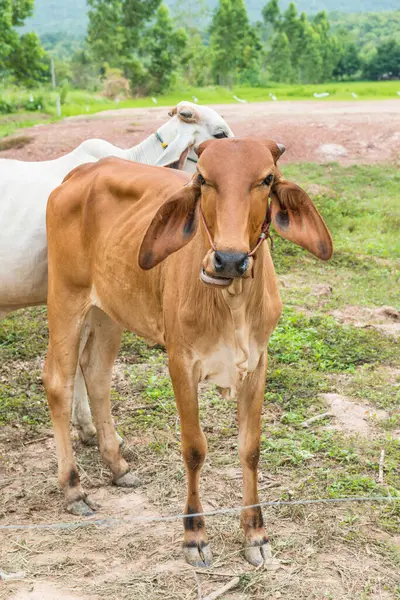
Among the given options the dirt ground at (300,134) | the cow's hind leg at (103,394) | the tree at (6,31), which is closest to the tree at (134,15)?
the tree at (6,31)

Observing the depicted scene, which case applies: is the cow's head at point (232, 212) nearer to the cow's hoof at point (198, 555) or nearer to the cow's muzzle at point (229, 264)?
the cow's muzzle at point (229, 264)

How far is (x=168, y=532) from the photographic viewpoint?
383 cm

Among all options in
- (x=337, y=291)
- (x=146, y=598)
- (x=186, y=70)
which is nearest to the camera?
(x=146, y=598)

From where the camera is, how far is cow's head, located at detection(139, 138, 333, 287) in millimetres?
2816

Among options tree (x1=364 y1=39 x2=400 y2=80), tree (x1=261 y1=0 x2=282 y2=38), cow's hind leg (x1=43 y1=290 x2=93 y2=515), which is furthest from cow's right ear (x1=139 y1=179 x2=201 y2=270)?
tree (x1=261 y1=0 x2=282 y2=38)

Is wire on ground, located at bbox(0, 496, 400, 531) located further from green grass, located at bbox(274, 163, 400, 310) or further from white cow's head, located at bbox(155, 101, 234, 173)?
green grass, located at bbox(274, 163, 400, 310)

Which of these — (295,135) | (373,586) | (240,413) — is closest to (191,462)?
(240,413)

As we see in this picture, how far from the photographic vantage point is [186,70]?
47656mm

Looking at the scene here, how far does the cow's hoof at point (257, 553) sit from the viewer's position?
3.56 meters

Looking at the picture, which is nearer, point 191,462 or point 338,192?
point 191,462

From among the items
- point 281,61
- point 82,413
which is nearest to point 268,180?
point 82,413

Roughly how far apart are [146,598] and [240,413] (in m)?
0.88

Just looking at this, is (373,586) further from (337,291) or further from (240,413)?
(337,291)

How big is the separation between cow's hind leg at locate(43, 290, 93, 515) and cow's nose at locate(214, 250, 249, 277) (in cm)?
148
